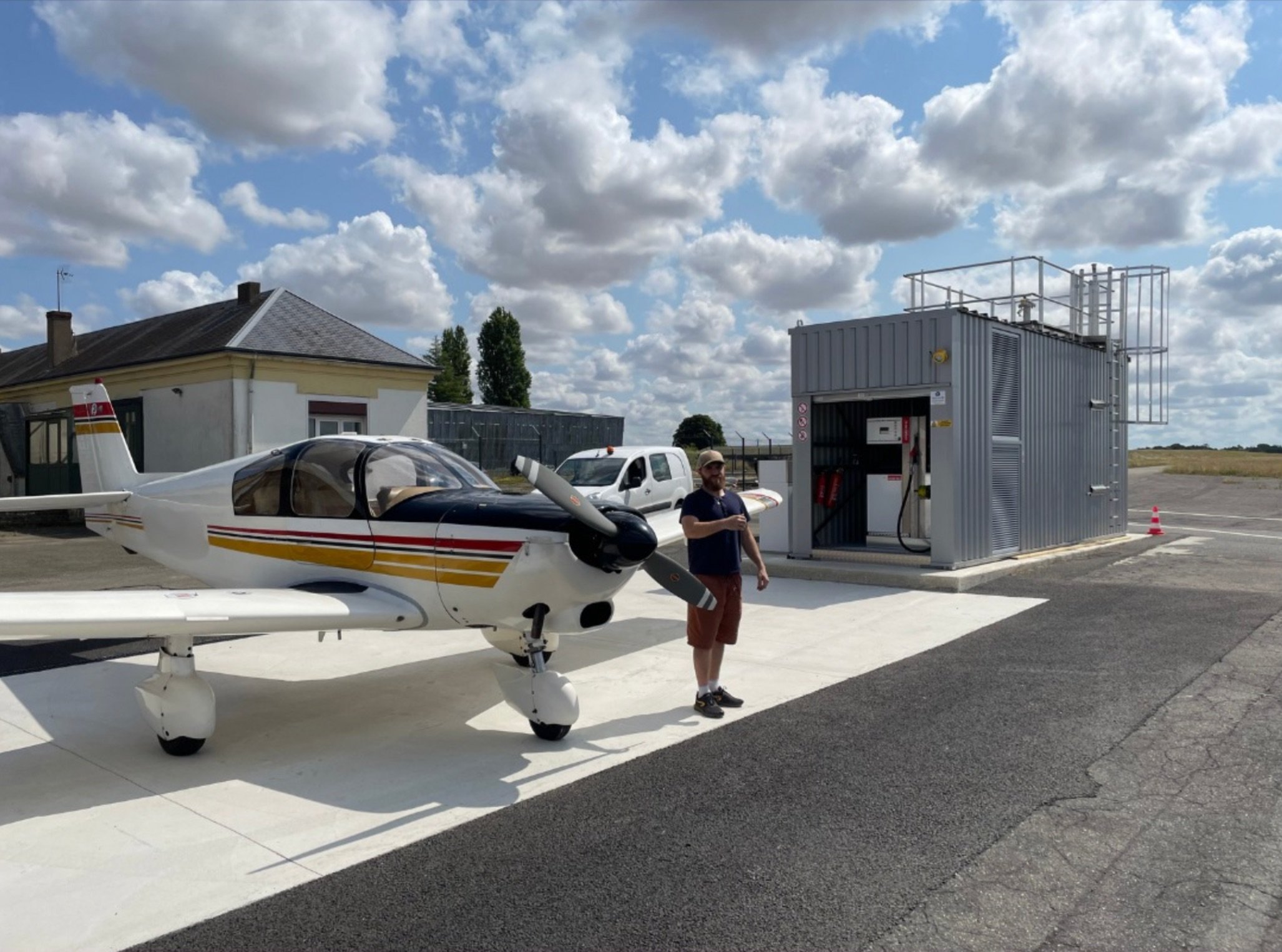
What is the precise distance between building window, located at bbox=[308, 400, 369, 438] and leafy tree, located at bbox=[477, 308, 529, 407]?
5083cm

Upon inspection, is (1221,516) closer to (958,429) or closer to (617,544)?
(958,429)

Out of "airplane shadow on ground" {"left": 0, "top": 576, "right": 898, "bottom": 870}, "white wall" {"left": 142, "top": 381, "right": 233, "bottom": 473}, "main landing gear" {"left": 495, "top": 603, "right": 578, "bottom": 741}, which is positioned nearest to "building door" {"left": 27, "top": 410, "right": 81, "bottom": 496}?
"white wall" {"left": 142, "top": 381, "right": 233, "bottom": 473}

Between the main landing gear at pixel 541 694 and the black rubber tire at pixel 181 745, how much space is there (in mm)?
1730

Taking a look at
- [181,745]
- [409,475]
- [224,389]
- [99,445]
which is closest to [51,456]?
[224,389]

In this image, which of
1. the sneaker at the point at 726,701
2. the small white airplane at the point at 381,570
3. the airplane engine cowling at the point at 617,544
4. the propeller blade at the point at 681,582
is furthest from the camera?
the sneaker at the point at 726,701

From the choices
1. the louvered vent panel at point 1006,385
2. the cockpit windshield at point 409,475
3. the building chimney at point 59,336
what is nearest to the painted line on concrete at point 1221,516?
the louvered vent panel at point 1006,385

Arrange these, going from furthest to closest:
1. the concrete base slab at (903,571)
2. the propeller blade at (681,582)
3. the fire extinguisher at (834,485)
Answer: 1. the fire extinguisher at (834,485)
2. the concrete base slab at (903,571)
3. the propeller blade at (681,582)

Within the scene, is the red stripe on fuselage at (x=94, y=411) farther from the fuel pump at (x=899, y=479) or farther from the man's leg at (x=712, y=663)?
the fuel pump at (x=899, y=479)

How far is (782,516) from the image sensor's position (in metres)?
13.0

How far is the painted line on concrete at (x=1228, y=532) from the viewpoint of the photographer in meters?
17.0

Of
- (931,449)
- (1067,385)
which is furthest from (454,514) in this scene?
(1067,385)

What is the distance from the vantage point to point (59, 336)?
27.0 m

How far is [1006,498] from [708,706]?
7.78 metres

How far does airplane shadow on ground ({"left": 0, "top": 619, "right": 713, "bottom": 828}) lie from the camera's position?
15.0 feet
